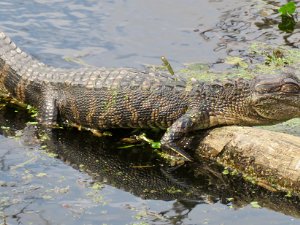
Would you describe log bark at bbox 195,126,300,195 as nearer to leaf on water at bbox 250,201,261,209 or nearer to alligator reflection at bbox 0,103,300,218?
alligator reflection at bbox 0,103,300,218

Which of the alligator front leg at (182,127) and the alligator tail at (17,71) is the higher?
the alligator tail at (17,71)

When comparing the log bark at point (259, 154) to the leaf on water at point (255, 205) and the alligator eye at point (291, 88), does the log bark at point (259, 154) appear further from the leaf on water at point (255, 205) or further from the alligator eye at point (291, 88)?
the alligator eye at point (291, 88)

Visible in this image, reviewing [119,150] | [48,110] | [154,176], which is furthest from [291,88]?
[48,110]

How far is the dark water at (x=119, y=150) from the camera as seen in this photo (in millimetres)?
6793

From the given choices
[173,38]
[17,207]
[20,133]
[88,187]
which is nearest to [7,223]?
[17,207]

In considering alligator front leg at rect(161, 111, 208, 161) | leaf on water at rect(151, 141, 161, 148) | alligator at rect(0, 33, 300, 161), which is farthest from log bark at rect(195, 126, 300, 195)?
leaf on water at rect(151, 141, 161, 148)

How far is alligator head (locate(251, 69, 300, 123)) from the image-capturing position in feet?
26.1

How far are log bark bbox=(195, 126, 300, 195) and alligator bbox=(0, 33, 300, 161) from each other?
0.95 feet

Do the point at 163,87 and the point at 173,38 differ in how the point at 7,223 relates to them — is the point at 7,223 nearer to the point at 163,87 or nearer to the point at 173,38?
the point at 163,87

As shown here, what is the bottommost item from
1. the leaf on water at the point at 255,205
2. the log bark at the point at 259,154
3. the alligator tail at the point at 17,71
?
the leaf on water at the point at 255,205

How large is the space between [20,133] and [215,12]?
4.68 metres

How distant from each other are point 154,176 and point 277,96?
157 centimetres

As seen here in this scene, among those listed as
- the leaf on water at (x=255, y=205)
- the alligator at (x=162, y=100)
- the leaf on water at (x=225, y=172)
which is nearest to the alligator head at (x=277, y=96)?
the alligator at (x=162, y=100)

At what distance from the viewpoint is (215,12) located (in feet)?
39.8
